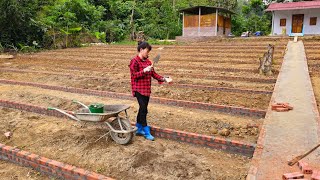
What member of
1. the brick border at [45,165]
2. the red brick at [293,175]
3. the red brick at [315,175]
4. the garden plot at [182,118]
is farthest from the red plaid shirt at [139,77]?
the red brick at [315,175]

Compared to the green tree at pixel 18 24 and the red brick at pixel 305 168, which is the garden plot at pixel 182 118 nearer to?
the red brick at pixel 305 168

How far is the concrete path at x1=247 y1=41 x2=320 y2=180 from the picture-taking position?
3.13 meters

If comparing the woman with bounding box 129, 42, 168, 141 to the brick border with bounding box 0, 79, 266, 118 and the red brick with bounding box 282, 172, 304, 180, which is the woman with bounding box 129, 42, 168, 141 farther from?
the red brick with bounding box 282, 172, 304, 180

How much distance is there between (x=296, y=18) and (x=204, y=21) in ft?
25.0

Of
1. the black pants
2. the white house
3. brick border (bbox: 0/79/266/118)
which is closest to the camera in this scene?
the black pants

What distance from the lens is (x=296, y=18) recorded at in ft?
77.0

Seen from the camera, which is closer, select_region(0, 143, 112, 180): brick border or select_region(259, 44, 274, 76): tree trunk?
select_region(0, 143, 112, 180): brick border

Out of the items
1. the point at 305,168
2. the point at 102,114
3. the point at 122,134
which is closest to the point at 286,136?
the point at 305,168

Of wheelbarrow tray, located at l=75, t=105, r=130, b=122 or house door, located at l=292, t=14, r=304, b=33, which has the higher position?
house door, located at l=292, t=14, r=304, b=33

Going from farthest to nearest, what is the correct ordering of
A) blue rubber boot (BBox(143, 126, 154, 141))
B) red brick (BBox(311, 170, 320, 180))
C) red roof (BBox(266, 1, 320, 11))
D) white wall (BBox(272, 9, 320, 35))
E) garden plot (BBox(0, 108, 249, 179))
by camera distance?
white wall (BBox(272, 9, 320, 35)) → red roof (BBox(266, 1, 320, 11)) → blue rubber boot (BBox(143, 126, 154, 141)) → garden plot (BBox(0, 108, 249, 179)) → red brick (BBox(311, 170, 320, 180))

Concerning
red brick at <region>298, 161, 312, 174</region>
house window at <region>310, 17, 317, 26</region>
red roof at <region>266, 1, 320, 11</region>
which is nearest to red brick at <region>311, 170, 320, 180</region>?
red brick at <region>298, 161, 312, 174</region>

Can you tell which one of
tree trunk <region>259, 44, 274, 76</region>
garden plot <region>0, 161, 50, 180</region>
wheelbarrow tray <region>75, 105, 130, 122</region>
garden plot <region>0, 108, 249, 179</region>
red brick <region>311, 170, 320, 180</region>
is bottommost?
garden plot <region>0, 161, 50, 180</region>

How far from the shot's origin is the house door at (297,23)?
76.6ft

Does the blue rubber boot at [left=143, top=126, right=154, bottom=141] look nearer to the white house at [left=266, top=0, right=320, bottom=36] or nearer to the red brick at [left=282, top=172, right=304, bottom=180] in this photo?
the red brick at [left=282, top=172, right=304, bottom=180]
